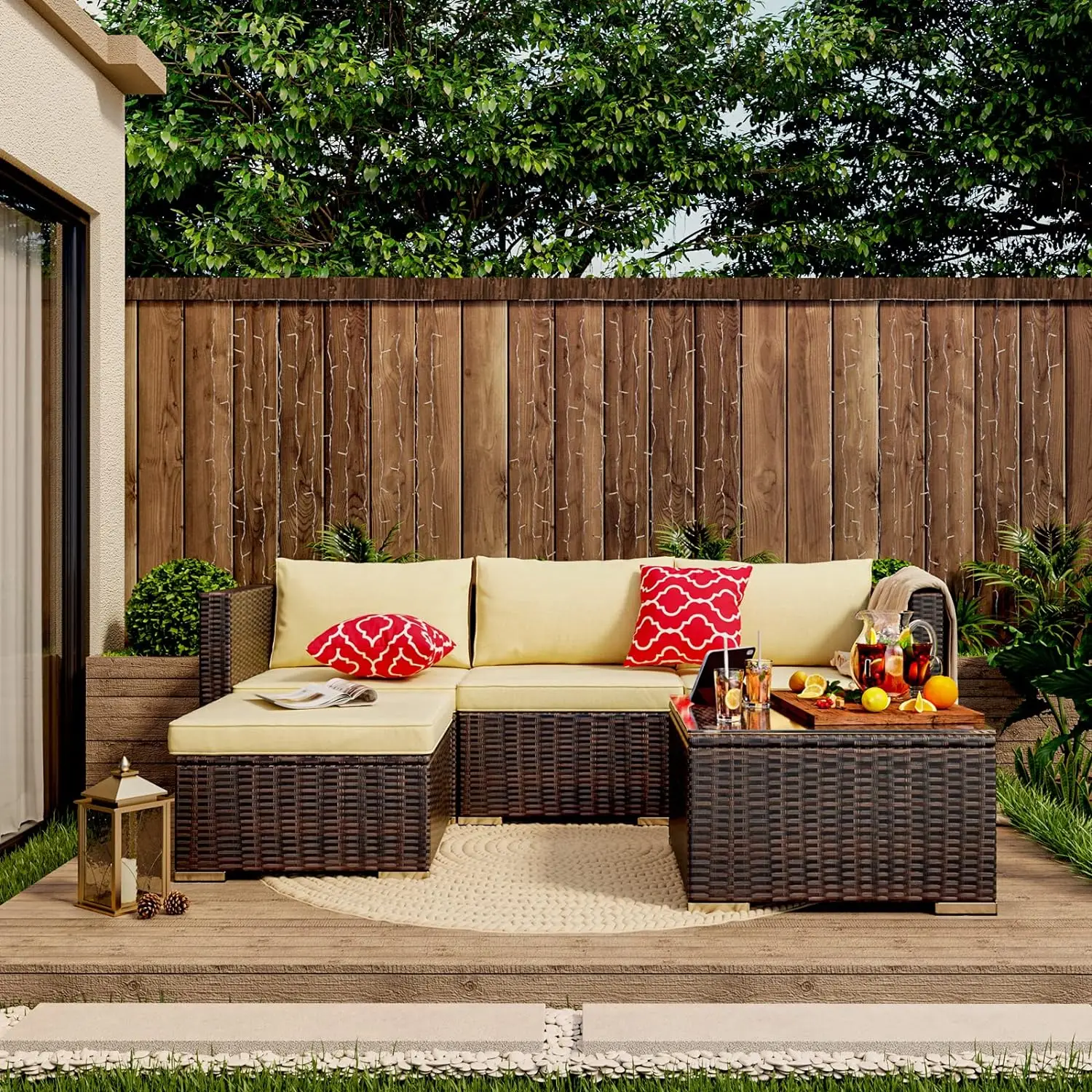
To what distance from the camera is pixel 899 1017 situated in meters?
2.29

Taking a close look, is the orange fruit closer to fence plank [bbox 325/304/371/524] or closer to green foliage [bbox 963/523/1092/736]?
green foliage [bbox 963/523/1092/736]

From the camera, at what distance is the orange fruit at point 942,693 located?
9.79 ft

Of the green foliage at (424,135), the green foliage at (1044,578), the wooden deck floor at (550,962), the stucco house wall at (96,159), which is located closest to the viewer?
the wooden deck floor at (550,962)

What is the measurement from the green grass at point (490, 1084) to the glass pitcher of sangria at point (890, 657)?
1.17 meters

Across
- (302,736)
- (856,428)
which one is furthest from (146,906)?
(856,428)

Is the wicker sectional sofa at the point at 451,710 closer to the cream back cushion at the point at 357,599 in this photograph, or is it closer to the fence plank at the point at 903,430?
the cream back cushion at the point at 357,599

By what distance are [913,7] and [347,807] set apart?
7458mm

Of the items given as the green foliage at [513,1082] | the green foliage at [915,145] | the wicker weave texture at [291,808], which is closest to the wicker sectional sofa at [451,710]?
the wicker weave texture at [291,808]

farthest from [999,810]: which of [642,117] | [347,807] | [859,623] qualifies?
[642,117]

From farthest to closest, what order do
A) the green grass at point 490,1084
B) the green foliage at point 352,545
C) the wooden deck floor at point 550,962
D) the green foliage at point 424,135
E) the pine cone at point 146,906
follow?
the green foliage at point 424,135 < the green foliage at point 352,545 < the pine cone at point 146,906 < the wooden deck floor at point 550,962 < the green grass at point 490,1084

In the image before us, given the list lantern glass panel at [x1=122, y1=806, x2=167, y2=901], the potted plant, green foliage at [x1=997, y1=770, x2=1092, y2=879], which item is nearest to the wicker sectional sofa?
lantern glass panel at [x1=122, y1=806, x2=167, y2=901]

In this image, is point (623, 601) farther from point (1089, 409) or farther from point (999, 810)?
point (1089, 409)

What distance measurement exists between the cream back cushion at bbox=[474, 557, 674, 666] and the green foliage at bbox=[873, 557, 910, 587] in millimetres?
852

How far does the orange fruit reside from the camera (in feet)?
9.79
